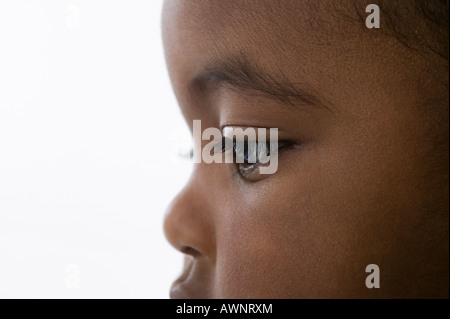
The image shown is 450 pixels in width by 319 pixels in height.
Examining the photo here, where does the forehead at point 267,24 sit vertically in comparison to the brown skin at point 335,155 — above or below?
above

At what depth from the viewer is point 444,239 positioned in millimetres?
448

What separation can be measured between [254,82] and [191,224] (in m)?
0.14

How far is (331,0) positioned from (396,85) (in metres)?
0.07

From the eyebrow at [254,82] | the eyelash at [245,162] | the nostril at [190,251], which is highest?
the eyebrow at [254,82]

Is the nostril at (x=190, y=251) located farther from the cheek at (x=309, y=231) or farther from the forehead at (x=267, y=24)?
the forehead at (x=267, y=24)

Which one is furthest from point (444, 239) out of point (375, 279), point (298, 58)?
point (298, 58)

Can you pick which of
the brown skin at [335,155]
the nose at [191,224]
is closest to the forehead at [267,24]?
the brown skin at [335,155]

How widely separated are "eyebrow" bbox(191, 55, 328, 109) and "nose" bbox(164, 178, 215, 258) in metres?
0.11

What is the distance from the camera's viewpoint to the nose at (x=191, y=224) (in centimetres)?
52

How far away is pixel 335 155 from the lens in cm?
45

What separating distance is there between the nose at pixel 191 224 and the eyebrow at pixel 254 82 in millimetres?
107

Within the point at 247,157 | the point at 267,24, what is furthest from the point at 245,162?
the point at 267,24

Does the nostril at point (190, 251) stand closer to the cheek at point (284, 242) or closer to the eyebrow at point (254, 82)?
the cheek at point (284, 242)
